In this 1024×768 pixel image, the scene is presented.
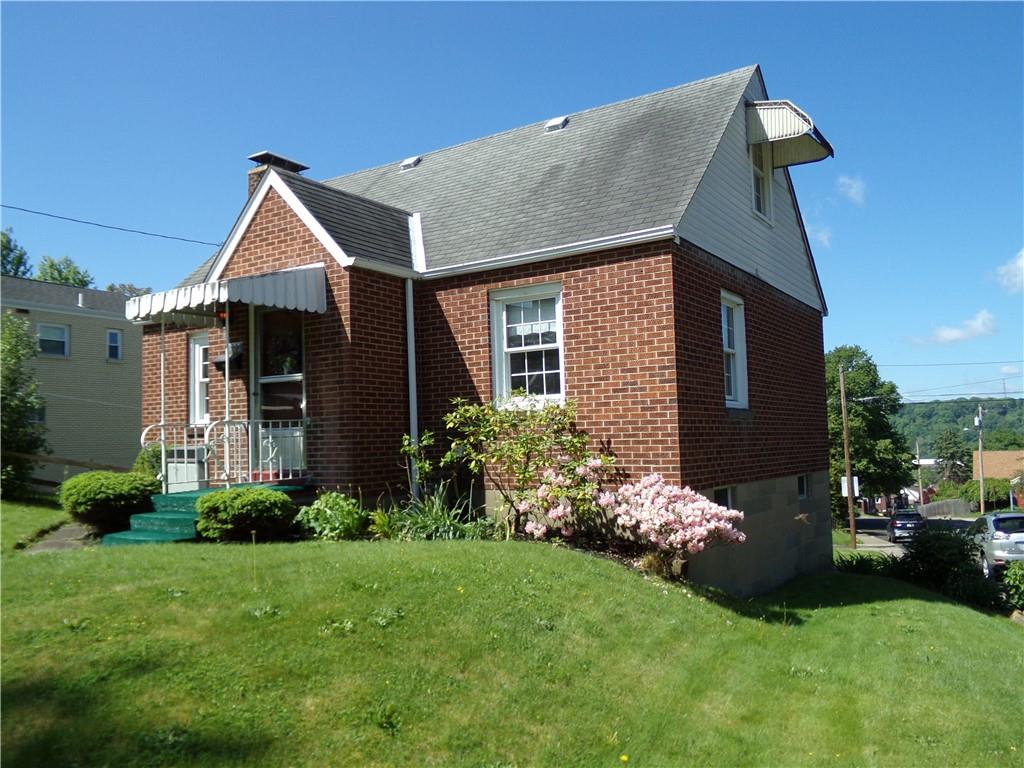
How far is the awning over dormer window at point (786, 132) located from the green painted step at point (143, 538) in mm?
10673

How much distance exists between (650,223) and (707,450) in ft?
10.4

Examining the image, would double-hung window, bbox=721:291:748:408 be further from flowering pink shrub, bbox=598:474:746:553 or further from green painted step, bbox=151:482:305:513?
green painted step, bbox=151:482:305:513

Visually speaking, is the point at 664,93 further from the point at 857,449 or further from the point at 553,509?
the point at 857,449

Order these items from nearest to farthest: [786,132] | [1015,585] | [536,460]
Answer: [536,460]
[786,132]
[1015,585]

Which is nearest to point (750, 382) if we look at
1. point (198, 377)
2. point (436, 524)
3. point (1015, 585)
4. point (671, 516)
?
point (671, 516)

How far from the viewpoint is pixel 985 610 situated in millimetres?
14344

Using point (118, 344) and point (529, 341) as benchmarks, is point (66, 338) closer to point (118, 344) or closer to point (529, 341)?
point (118, 344)

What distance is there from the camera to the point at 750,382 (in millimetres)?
12828

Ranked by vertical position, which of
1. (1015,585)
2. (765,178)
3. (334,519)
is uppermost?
(765,178)

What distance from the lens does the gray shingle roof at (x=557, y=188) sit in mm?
11336

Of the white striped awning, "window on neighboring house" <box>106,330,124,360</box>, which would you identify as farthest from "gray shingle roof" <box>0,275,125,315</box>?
the white striped awning

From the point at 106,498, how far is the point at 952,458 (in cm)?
13731

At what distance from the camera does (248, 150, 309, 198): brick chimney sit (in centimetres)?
1329

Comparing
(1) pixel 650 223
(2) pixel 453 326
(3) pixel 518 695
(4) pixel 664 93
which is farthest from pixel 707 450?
(4) pixel 664 93
